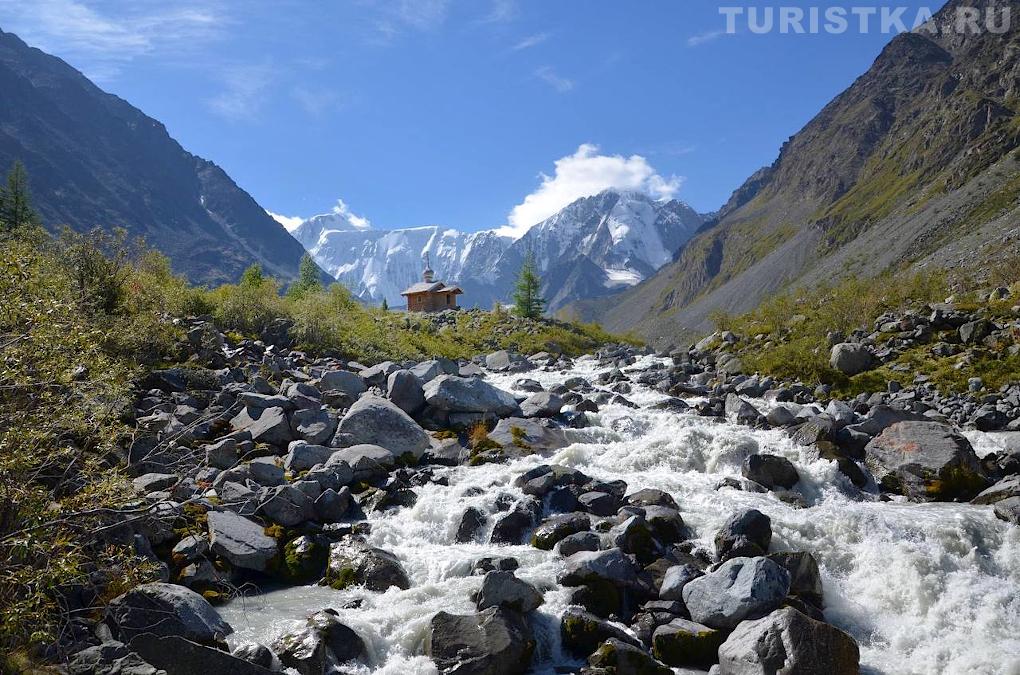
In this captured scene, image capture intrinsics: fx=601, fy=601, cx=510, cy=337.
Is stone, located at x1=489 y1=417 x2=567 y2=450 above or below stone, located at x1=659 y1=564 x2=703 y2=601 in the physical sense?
above

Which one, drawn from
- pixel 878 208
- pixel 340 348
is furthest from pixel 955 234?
pixel 340 348

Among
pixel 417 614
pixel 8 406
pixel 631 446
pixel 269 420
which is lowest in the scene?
pixel 417 614

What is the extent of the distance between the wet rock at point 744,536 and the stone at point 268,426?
13.1 metres

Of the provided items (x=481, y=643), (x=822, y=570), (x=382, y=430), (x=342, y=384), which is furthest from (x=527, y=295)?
(x=481, y=643)

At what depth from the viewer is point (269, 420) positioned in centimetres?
1914

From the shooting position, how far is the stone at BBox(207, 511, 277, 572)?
488 inches

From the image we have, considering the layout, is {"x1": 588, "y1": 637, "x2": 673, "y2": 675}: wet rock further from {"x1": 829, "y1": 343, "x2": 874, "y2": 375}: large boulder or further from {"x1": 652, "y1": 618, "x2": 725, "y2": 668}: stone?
{"x1": 829, "y1": 343, "x2": 874, "y2": 375}: large boulder

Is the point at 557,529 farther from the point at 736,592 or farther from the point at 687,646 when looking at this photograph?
the point at 736,592

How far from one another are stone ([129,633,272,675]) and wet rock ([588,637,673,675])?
4.92 meters

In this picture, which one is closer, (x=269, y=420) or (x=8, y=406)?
(x=8, y=406)

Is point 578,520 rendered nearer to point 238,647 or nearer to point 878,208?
point 238,647

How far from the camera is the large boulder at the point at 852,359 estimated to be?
23875mm

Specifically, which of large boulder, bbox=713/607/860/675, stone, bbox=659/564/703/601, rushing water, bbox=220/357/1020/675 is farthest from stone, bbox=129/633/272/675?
large boulder, bbox=713/607/860/675

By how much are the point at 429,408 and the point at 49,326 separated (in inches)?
601
